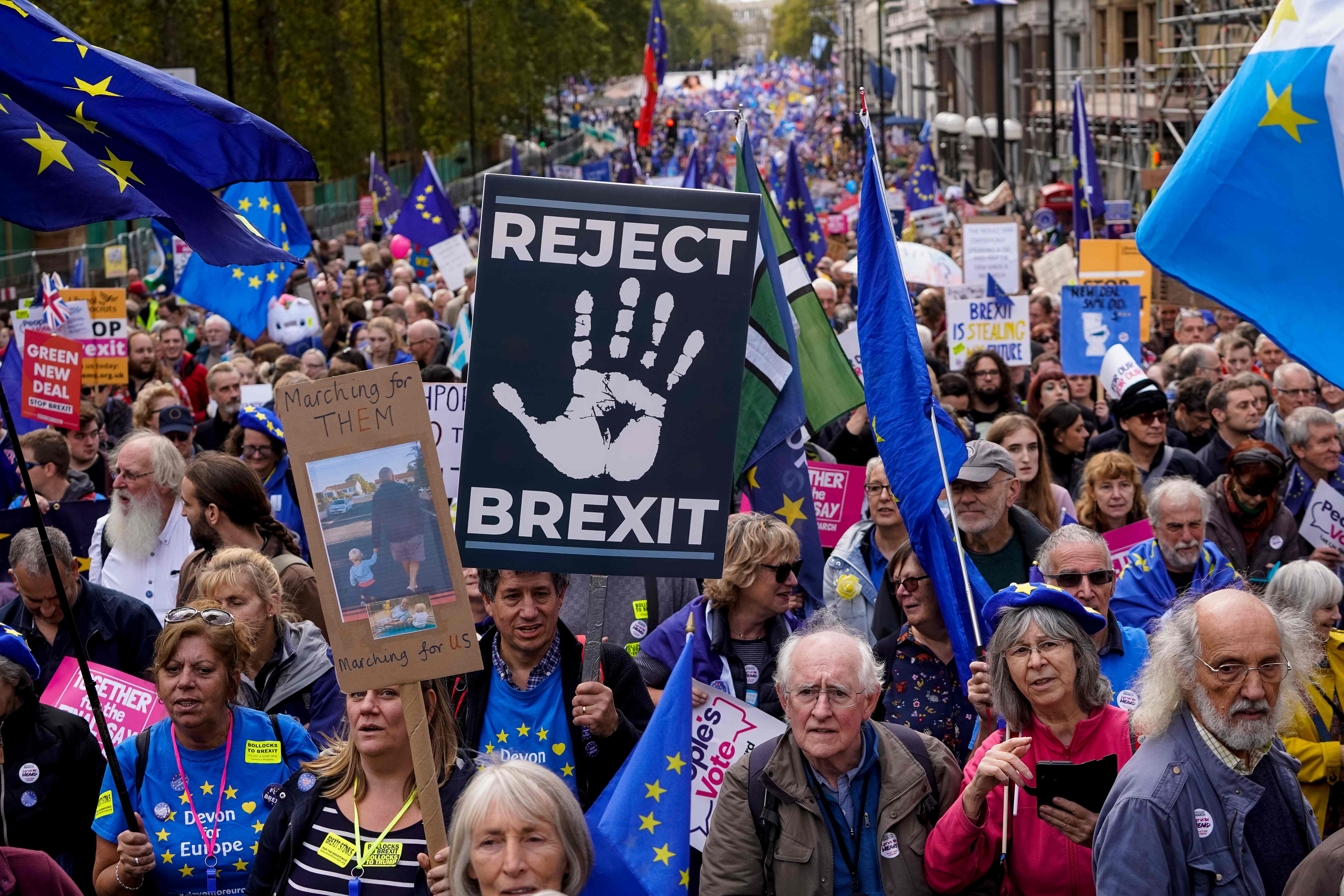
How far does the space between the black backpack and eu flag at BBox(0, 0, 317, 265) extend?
2250mm

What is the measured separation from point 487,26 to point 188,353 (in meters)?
38.0

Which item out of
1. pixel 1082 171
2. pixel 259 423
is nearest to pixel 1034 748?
pixel 259 423

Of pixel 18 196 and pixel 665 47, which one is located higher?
pixel 665 47

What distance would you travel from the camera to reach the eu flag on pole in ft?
56.7

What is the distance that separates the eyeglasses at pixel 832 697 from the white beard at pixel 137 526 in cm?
383

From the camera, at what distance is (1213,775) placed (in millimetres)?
3588

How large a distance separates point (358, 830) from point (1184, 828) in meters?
1.91

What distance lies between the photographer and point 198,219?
16.8ft

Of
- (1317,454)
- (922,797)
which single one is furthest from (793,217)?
(922,797)

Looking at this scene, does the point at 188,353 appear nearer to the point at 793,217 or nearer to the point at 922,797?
the point at 793,217

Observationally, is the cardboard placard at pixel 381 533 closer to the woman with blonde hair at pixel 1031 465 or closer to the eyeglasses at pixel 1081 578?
the eyeglasses at pixel 1081 578

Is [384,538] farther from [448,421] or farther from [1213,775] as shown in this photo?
[448,421]

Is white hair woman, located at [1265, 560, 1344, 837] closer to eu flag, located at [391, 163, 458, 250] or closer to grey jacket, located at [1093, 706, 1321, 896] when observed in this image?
grey jacket, located at [1093, 706, 1321, 896]

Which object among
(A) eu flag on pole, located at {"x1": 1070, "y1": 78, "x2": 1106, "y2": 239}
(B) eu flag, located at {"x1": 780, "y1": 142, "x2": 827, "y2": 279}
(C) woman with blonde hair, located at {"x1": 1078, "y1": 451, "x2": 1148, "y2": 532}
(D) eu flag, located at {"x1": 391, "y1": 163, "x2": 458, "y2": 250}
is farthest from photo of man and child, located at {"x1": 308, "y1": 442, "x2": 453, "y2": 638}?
(D) eu flag, located at {"x1": 391, "y1": 163, "x2": 458, "y2": 250}
